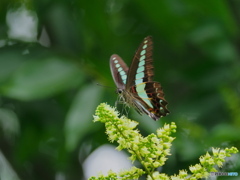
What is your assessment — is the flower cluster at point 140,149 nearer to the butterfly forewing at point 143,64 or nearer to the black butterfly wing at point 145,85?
the black butterfly wing at point 145,85

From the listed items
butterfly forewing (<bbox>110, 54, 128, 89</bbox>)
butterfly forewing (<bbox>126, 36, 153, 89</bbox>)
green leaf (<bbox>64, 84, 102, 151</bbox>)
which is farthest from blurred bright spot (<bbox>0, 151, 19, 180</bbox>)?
butterfly forewing (<bbox>126, 36, 153, 89</bbox>)

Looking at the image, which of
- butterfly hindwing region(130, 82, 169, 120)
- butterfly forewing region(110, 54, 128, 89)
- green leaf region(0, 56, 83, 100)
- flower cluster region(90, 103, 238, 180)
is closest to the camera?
flower cluster region(90, 103, 238, 180)

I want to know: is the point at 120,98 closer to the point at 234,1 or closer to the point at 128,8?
the point at 128,8

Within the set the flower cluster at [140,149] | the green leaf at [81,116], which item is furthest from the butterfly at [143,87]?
the flower cluster at [140,149]

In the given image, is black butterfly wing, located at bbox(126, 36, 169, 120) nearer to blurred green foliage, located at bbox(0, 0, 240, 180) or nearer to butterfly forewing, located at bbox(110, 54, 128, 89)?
butterfly forewing, located at bbox(110, 54, 128, 89)


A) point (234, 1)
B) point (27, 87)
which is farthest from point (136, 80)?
point (234, 1)
